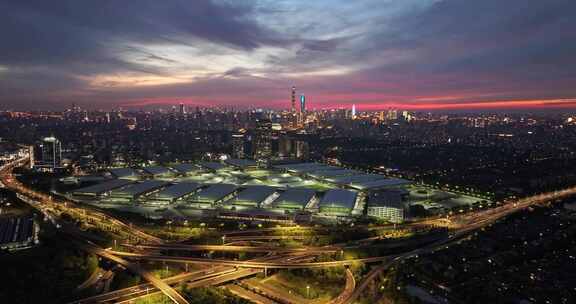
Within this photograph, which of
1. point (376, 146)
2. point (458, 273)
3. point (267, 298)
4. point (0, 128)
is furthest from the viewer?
point (0, 128)

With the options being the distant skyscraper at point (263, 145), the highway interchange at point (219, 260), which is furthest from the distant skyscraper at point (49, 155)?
the distant skyscraper at point (263, 145)

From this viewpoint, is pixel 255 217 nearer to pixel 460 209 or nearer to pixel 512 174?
pixel 460 209

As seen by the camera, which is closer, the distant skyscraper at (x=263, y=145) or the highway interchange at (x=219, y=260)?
the highway interchange at (x=219, y=260)

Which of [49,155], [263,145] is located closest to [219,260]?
[49,155]

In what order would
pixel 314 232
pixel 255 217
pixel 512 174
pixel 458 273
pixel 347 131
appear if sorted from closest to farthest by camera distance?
pixel 458 273
pixel 314 232
pixel 255 217
pixel 512 174
pixel 347 131

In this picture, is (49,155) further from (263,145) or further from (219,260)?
(219,260)

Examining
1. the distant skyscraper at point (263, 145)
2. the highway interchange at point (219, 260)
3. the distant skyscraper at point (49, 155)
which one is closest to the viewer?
the highway interchange at point (219, 260)

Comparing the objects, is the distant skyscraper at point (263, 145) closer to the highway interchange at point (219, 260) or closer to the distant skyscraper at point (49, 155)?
the distant skyscraper at point (49, 155)

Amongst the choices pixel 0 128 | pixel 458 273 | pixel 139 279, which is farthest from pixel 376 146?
pixel 0 128

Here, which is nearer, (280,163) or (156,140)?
(280,163)
